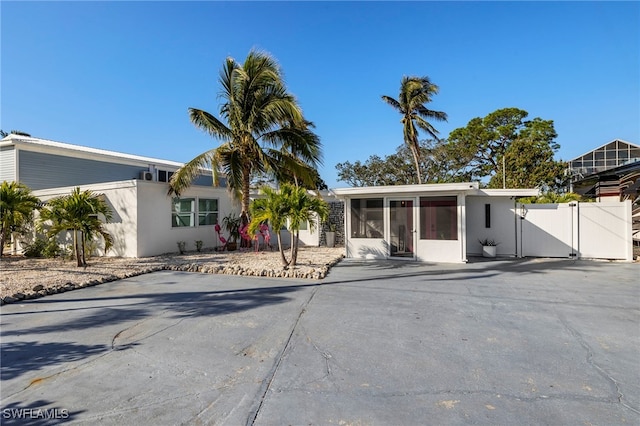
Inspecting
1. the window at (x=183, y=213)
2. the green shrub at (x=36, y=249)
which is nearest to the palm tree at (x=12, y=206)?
the green shrub at (x=36, y=249)

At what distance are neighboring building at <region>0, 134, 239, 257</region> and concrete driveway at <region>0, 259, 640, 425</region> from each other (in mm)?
4796

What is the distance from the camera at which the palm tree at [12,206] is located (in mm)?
9930

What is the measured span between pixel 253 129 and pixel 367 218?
18.1 feet

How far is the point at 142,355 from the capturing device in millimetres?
3371

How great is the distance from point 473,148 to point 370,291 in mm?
27572

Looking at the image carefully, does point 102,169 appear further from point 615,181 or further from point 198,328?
point 615,181

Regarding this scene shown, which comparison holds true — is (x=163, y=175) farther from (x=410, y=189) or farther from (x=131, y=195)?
(x=410, y=189)

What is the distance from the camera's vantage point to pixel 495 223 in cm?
1102

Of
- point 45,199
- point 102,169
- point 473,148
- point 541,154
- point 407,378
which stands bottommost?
Result: point 407,378

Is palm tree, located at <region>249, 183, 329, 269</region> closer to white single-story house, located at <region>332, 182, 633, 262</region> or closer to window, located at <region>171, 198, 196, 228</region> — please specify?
white single-story house, located at <region>332, 182, 633, 262</region>

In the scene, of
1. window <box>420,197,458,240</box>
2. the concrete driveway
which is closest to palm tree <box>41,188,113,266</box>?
the concrete driveway

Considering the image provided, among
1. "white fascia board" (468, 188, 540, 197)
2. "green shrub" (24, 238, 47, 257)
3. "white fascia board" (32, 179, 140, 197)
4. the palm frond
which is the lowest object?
"green shrub" (24, 238, 47, 257)

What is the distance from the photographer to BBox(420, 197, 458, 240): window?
31.2 feet

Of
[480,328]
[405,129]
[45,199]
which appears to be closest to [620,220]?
[480,328]
